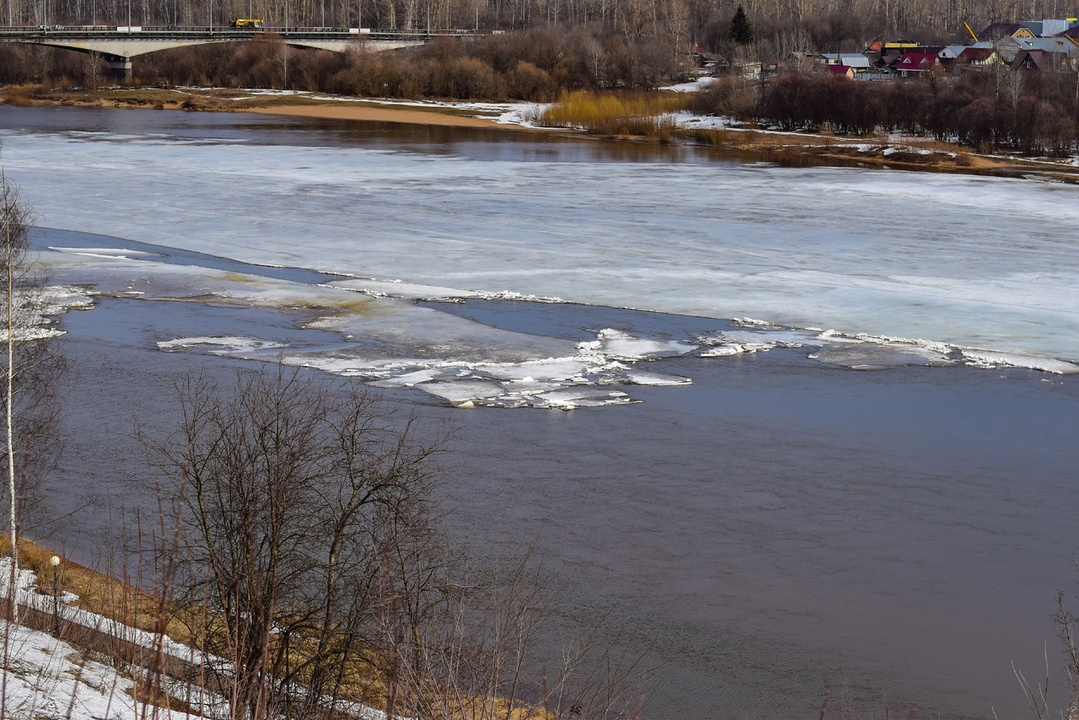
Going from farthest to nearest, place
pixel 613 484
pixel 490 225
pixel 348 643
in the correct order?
pixel 490 225, pixel 613 484, pixel 348 643

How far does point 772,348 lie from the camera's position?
17.3 meters

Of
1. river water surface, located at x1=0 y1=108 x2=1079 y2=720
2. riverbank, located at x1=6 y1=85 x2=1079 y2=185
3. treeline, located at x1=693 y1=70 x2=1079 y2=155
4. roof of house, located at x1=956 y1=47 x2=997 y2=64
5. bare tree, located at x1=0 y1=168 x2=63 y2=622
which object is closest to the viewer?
river water surface, located at x1=0 y1=108 x2=1079 y2=720

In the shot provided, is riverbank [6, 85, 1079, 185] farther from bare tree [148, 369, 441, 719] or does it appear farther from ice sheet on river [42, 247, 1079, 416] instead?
bare tree [148, 369, 441, 719]

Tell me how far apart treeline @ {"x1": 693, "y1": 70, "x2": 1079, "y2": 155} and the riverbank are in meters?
1.50

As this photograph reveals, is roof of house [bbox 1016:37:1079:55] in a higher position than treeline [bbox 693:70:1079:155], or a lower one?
higher

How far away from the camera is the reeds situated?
54131 millimetres

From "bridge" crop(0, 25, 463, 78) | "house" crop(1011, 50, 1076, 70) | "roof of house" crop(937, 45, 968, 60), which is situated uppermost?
"bridge" crop(0, 25, 463, 78)

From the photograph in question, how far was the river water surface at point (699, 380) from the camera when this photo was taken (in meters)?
9.65

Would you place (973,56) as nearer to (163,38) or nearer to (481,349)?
(163,38)

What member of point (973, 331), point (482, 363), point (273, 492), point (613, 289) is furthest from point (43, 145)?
point (273, 492)

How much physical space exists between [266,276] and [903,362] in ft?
40.4

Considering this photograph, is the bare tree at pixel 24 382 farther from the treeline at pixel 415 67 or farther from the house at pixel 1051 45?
the house at pixel 1051 45

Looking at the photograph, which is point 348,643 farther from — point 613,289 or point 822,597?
point 613,289

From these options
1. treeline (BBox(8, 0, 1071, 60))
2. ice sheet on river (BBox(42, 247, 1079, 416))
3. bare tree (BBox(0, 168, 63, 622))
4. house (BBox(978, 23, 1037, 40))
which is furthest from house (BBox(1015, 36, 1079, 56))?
bare tree (BBox(0, 168, 63, 622))
